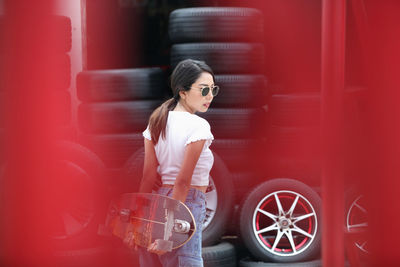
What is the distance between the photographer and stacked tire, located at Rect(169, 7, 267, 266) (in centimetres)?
339

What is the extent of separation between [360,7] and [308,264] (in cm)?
212

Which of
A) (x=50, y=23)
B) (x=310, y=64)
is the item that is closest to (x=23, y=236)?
(x=50, y=23)

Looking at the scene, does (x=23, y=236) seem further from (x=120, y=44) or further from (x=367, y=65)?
(x=120, y=44)

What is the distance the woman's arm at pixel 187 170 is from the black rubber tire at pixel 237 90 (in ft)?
6.22

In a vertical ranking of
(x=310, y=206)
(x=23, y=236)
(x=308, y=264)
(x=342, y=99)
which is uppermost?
(x=342, y=99)

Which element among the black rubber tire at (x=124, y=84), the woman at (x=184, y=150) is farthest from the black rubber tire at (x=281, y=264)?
the woman at (x=184, y=150)

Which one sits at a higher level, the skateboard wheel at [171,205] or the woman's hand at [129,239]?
the skateboard wheel at [171,205]

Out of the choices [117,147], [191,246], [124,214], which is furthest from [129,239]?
[117,147]

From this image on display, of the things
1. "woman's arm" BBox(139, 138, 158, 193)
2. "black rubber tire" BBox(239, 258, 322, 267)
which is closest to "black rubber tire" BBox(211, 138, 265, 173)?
"black rubber tire" BBox(239, 258, 322, 267)

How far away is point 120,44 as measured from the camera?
14.9 ft

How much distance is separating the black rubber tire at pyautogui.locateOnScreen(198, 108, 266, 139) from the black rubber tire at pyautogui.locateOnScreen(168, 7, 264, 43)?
1.39 feet

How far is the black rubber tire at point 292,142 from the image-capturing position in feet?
11.4

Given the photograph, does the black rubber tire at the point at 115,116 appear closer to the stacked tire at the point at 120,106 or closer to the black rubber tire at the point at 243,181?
the stacked tire at the point at 120,106

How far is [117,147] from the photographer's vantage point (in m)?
3.51
